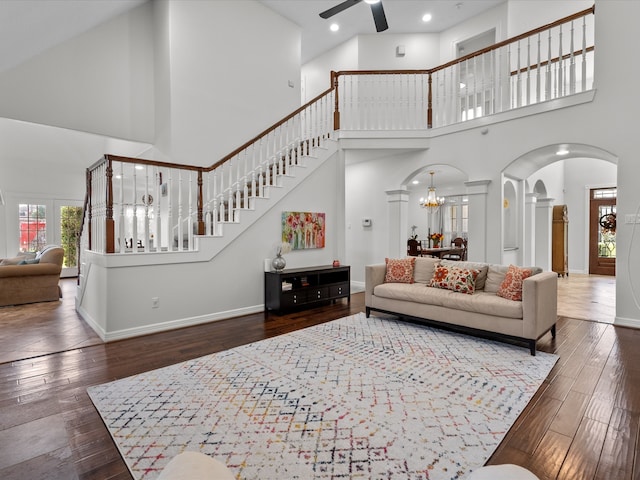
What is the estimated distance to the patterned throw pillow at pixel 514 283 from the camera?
3725 millimetres

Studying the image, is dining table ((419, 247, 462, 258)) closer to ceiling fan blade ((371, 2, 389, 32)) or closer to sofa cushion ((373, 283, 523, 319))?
sofa cushion ((373, 283, 523, 319))

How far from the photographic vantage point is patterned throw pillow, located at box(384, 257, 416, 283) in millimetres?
4871

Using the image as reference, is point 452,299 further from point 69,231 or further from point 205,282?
point 69,231

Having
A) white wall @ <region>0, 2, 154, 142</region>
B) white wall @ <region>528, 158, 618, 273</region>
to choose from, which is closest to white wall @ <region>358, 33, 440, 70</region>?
white wall @ <region>528, 158, 618, 273</region>

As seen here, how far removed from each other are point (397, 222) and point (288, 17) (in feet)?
15.6

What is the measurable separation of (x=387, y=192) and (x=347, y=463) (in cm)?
586

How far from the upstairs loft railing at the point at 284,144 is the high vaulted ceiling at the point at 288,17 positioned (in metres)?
1.18

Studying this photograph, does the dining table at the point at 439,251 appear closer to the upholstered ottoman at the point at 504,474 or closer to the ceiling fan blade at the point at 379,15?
the ceiling fan blade at the point at 379,15

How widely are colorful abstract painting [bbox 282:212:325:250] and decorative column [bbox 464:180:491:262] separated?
2.51 m

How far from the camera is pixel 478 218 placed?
19.4 ft

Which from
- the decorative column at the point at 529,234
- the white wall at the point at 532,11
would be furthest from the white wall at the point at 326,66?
the decorative column at the point at 529,234

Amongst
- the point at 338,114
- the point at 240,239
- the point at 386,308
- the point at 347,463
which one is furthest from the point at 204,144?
the point at 347,463

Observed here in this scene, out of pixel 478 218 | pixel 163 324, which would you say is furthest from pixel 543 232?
pixel 163 324

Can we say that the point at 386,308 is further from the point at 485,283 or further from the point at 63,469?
the point at 63,469
